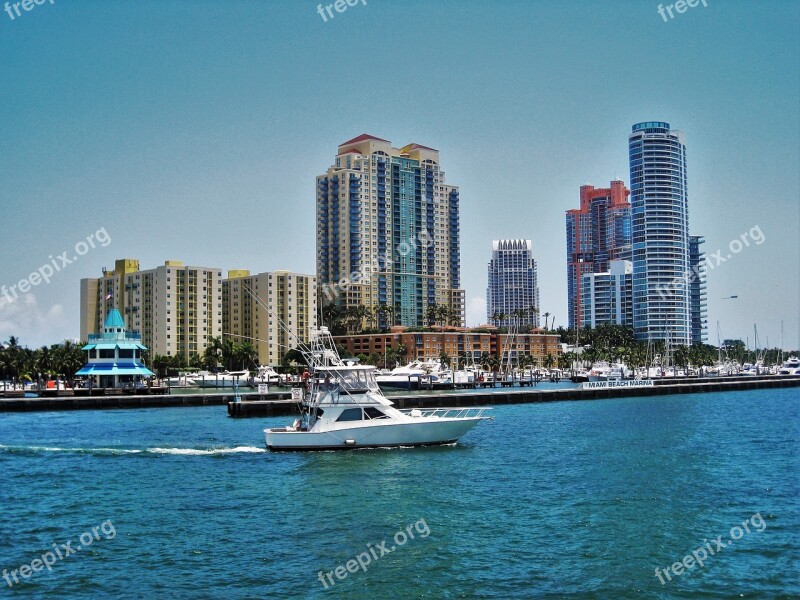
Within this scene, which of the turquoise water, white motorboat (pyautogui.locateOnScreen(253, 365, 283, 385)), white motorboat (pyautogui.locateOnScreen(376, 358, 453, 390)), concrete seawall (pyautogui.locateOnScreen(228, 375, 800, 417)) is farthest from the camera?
white motorboat (pyautogui.locateOnScreen(253, 365, 283, 385))

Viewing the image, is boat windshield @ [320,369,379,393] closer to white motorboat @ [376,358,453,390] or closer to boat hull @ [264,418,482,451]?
boat hull @ [264,418,482,451]

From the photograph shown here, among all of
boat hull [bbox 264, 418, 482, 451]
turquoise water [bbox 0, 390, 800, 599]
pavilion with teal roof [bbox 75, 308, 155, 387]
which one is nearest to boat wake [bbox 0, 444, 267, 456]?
turquoise water [bbox 0, 390, 800, 599]

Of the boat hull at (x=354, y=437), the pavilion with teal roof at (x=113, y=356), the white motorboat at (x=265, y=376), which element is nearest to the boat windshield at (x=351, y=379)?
the boat hull at (x=354, y=437)

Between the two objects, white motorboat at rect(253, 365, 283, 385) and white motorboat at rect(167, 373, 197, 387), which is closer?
white motorboat at rect(253, 365, 283, 385)

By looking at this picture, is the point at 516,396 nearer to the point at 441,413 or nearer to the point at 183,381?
the point at 441,413

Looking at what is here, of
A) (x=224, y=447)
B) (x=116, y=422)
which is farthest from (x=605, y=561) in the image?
(x=116, y=422)

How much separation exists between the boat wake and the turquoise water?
189mm

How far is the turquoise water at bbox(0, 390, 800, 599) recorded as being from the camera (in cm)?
2564

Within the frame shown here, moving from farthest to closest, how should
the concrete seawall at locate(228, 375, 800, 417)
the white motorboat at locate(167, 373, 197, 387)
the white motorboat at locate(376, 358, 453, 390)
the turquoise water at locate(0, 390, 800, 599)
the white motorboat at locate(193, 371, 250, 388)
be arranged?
1. the white motorboat at locate(193, 371, 250, 388)
2. the white motorboat at locate(167, 373, 197, 387)
3. the white motorboat at locate(376, 358, 453, 390)
4. the concrete seawall at locate(228, 375, 800, 417)
5. the turquoise water at locate(0, 390, 800, 599)

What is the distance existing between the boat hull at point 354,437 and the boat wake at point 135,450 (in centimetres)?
237

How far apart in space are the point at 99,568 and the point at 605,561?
16.4 metres

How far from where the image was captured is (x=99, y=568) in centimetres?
2738

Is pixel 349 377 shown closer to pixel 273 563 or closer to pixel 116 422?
pixel 273 563

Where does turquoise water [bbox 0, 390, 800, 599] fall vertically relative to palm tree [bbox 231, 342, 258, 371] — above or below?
below
